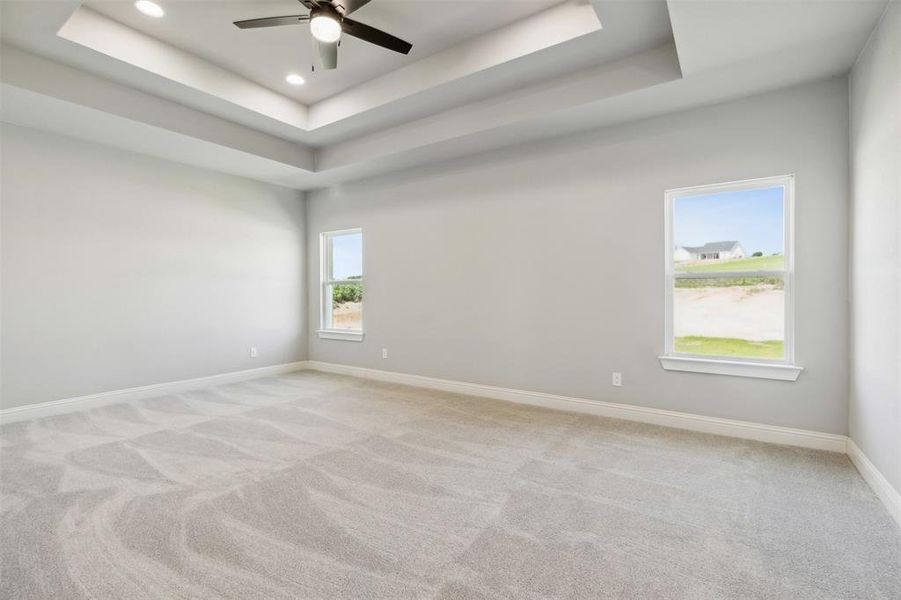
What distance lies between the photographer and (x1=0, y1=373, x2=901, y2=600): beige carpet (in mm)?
1704

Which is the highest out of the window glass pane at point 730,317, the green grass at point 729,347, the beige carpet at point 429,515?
the window glass pane at point 730,317

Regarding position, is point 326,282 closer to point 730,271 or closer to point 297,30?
point 297,30

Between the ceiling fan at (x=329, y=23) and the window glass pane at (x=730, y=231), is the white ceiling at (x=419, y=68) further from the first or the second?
the window glass pane at (x=730, y=231)

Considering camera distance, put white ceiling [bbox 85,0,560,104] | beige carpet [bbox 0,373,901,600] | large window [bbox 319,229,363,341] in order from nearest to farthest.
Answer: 1. beige carpet [bbox 0,373,901,600]
2. white ceiling [bbox 85,0,560,104]
3. large window [bbox 319,229,363,341]

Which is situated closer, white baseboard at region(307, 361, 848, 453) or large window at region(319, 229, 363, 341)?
white baseboard at region(307, 361, 848, 453)

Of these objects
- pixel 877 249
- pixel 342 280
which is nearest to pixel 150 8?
pixel 342 280

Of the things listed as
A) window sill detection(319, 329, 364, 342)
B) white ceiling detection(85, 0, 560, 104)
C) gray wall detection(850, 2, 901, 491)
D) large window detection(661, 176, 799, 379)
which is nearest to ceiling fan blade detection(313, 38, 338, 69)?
white ceiling detection(85, 0, 560, 104)

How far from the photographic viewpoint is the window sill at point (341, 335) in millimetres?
5781

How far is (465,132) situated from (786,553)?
384 centimetres

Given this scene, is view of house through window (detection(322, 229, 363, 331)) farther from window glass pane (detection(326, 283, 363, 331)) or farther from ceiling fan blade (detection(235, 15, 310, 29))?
ceiling fan blade (detection(235, 15, 310, 29))

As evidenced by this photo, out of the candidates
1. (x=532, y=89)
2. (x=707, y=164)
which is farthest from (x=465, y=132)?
(x=707, y=164)

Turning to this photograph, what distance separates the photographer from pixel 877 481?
2.39m

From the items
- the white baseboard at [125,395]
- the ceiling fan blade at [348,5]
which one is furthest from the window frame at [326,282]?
the ceiling fan blade at [348,5]

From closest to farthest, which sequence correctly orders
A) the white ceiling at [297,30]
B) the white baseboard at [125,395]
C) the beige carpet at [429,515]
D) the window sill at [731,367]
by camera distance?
1. the beige carpet at [429,515]
2. the white ceiling at [297,30]
3. the window sill at [731,367]
4. the white baseboard at [125,395]
